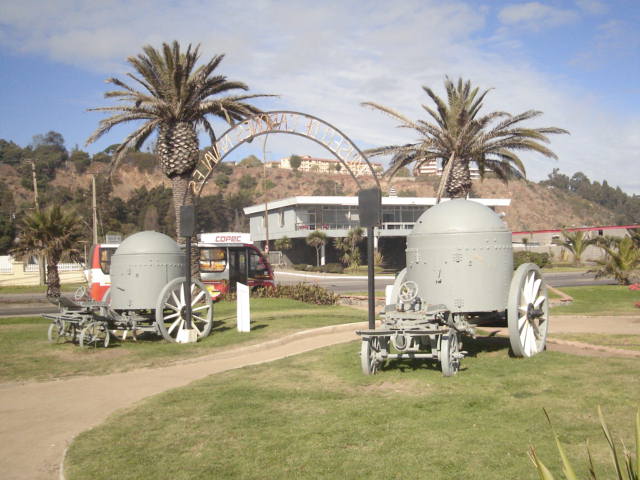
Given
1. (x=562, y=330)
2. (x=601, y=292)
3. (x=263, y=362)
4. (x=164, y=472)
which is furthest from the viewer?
(x=601, y=292)

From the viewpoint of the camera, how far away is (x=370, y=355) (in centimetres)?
891

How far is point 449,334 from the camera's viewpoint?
851 centimetres

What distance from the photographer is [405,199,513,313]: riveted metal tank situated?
30.9 feet

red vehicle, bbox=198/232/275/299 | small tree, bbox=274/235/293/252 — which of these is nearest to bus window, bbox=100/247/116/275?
red vehicle, bbox=198/232/275/299

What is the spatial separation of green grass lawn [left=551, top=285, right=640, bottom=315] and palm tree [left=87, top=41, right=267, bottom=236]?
13.3m

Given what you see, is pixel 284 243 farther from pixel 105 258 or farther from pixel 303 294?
pixel 105 258

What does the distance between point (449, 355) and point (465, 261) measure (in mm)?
1621

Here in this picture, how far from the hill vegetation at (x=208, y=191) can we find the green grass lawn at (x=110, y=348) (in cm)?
5664

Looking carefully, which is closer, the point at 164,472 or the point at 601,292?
the point at 164,472

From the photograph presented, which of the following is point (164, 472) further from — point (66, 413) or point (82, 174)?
point (82, 174)

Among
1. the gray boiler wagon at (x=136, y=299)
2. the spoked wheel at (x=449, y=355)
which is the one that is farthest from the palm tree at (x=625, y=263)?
the spoked wheel at (x=449, y=355)

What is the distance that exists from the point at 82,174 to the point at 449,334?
381 feet

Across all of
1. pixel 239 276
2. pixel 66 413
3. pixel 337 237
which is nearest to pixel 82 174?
pixel 337 237

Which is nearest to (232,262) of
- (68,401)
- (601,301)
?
(601,301)
